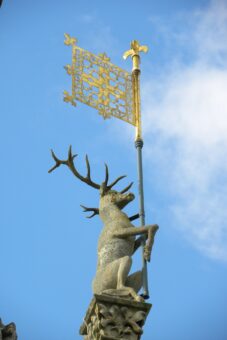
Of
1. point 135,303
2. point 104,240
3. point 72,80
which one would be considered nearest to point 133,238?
point 104,240

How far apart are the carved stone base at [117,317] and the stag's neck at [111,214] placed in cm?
258

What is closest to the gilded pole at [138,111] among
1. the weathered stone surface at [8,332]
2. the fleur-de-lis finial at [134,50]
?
the fleur-de-lis finial at [134,50]

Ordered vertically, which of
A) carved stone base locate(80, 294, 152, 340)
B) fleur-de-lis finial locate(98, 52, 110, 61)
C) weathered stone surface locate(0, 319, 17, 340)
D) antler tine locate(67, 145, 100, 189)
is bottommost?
weathered stone surface locate(0, 319, 17, 340)

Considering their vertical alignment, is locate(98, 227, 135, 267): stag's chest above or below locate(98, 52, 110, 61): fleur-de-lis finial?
below

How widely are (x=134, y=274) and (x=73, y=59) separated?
675cm

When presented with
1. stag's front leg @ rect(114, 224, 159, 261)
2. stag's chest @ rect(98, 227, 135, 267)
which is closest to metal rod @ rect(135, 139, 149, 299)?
stag's front leg @ rect(114, 224, 159, 261)

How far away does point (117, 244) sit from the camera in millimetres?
20359

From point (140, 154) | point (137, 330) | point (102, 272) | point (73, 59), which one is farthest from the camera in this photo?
point (73, 59)

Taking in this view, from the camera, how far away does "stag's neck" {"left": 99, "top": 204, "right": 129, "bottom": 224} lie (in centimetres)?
2118

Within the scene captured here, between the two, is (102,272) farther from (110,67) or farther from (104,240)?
(110,67)

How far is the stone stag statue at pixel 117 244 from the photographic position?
1962cm

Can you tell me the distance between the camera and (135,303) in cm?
1888

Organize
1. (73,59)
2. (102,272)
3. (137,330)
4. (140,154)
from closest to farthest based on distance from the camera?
(137,330), (102,272), (140,154), (73,59)

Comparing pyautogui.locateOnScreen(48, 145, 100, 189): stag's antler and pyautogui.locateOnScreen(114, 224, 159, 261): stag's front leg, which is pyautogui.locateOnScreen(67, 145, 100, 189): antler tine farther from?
pyautogui.locateOnScreen(114, 224, 159, 261): stag's front leg
